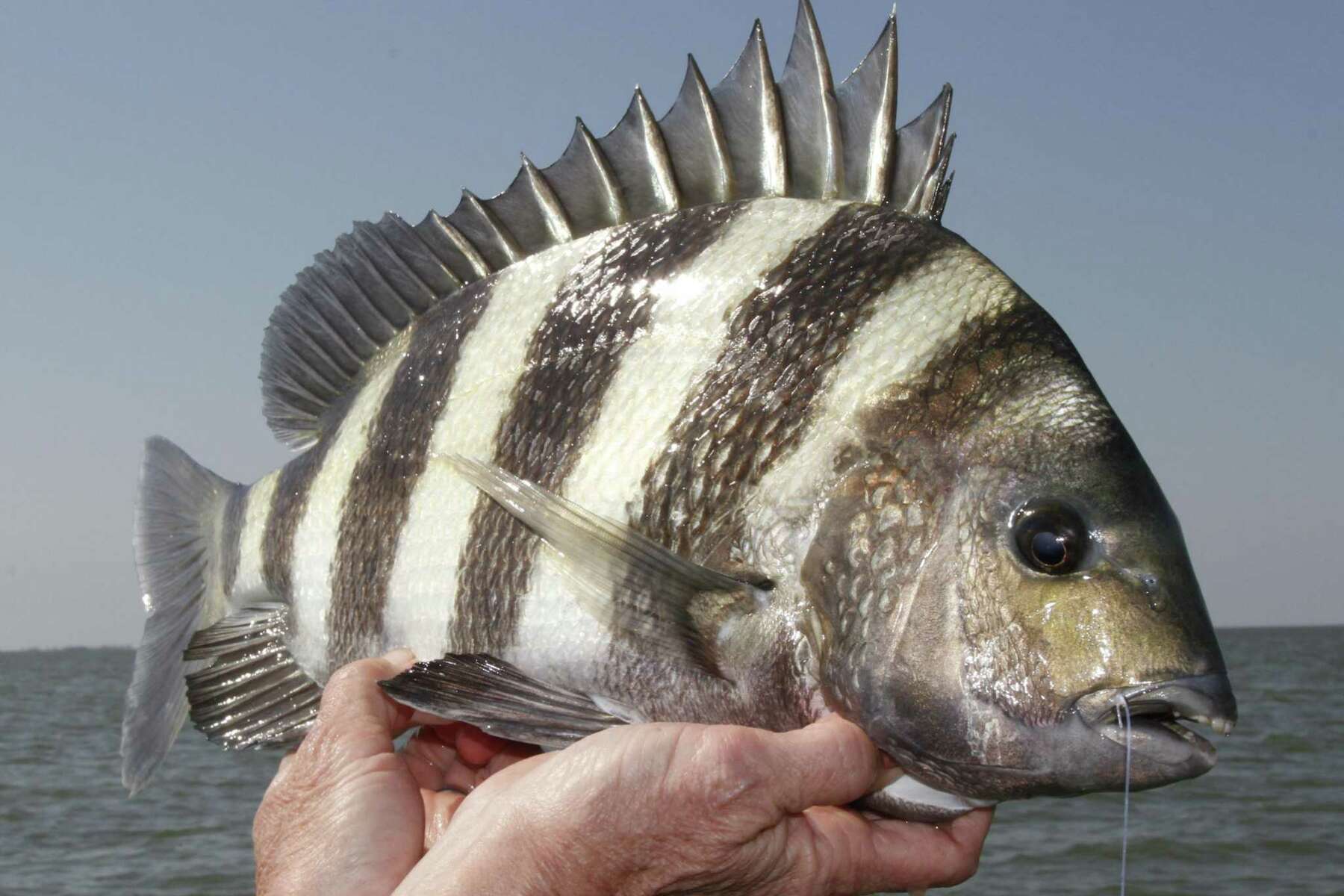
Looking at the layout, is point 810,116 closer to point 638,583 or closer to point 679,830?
point 638,583

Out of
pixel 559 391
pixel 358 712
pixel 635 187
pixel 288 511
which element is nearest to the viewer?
pixel 559 391

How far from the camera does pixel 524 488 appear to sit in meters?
2.40

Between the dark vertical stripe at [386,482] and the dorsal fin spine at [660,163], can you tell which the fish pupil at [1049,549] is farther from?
the dark vertical stripe at [386,482]

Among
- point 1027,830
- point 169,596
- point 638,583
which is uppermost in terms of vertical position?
point 638,583

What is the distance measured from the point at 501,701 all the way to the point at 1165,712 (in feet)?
3.79

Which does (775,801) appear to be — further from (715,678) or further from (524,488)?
(524,488)

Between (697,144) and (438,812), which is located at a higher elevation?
(697,144)

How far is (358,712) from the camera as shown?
267cm

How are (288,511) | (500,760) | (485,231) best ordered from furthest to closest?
(500,760) < (288,511) < (485,231)

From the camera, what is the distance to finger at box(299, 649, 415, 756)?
2674 millimetres

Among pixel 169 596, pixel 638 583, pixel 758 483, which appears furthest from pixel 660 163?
pixel 169 596

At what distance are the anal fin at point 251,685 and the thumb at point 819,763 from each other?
1.56m

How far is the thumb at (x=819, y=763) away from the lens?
207 centimetres

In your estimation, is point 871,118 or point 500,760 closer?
point 871,118
